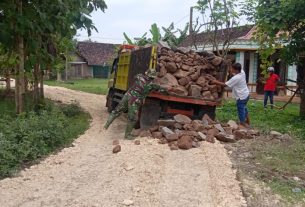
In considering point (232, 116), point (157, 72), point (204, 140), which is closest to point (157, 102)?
point (157, 72)

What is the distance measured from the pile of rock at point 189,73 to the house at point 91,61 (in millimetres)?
39299

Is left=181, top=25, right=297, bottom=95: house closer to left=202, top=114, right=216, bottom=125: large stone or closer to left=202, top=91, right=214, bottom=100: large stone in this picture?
left=202, top=91, right=214, bottom=100: large stone

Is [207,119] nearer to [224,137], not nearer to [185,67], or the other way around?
[224,137]

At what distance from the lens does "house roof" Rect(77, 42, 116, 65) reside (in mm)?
51250

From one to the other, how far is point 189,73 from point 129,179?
4.21 meters

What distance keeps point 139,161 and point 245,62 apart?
18421mm

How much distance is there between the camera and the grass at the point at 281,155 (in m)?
6.06

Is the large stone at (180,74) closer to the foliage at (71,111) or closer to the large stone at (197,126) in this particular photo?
the large stone at (197,126)

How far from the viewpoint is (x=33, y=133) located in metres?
7.70

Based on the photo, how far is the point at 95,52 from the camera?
5331 centimetres

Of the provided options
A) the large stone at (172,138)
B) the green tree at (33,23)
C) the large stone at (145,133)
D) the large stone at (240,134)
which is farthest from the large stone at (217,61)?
the green tree at (33,23)

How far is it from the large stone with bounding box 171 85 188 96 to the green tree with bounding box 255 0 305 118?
3.29 metres

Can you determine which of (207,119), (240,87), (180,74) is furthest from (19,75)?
(240,87)

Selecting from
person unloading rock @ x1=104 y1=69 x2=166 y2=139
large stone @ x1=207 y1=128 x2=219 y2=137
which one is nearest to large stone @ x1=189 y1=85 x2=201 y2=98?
person unloading rock @ x1=104 y1=69 x2=166 y2=139
